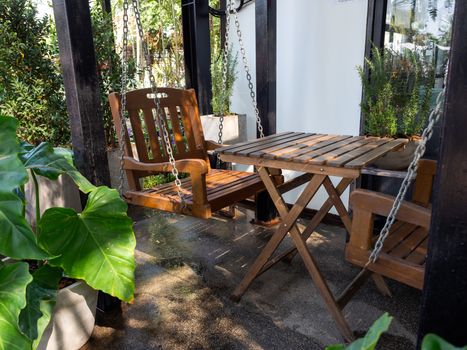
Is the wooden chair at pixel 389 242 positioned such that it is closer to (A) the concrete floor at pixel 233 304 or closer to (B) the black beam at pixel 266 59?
(A) the concrete floor at pixel 233 304

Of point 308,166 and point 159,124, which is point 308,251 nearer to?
point 308,166

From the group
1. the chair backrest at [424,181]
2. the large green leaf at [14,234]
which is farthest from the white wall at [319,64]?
the large green leaf at [14,234]

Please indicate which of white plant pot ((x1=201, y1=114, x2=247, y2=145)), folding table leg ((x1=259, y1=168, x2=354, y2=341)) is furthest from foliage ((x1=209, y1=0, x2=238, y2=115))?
folding table leg ((x1=259, y1=168, x2=354, y2=341))

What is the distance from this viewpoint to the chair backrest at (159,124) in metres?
2.55

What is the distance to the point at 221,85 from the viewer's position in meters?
3.54

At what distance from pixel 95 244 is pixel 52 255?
23cm

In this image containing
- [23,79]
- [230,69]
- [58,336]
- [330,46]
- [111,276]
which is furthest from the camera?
[230,69]

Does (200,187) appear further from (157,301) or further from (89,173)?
(157,301)

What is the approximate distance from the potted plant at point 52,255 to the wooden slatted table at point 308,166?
810 mm

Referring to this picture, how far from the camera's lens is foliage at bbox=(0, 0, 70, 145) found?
3178mm

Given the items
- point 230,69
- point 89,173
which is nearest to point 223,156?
point 89,173

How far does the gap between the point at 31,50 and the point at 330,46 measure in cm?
252

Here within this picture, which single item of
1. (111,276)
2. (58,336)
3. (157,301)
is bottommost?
(157,301)

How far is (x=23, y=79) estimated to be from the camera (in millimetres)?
3285
